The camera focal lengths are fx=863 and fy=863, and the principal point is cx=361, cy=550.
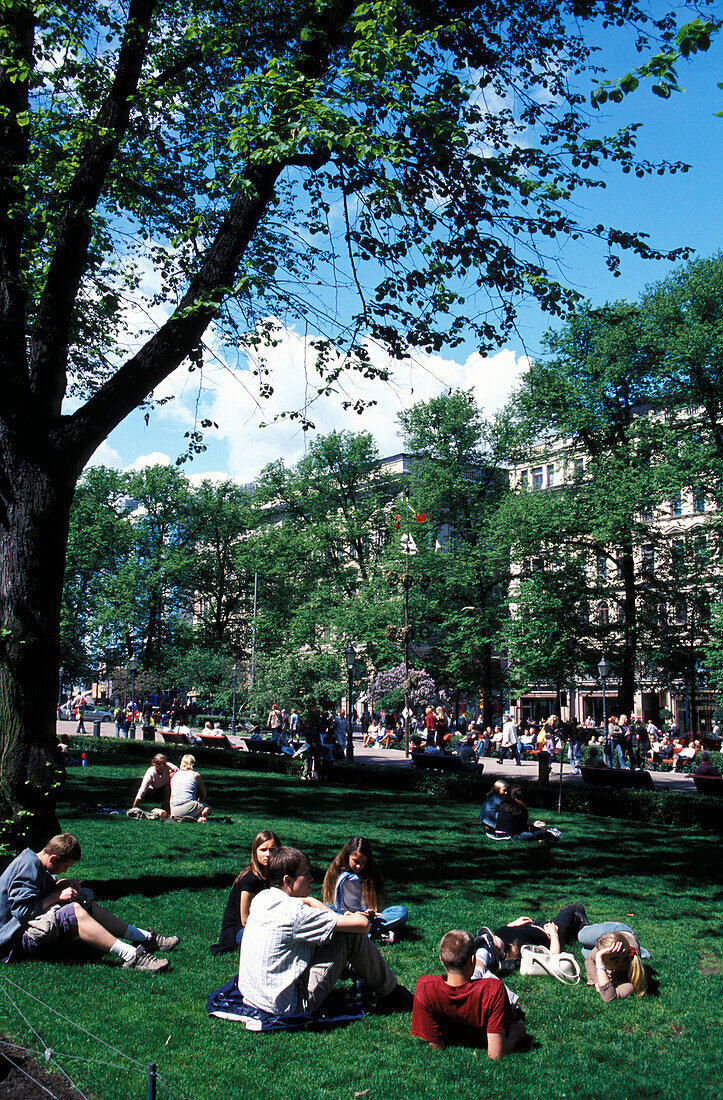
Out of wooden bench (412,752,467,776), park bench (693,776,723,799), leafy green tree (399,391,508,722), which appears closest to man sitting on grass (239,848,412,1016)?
park bench (693,776,723,799)

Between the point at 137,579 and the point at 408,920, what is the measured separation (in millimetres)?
45340

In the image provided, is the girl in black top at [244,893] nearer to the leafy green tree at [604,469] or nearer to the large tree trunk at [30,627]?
the large tree trunk at [30,627]

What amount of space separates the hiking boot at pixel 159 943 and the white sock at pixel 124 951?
30 centimetres

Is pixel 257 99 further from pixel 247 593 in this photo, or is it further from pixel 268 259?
pixel 247 593

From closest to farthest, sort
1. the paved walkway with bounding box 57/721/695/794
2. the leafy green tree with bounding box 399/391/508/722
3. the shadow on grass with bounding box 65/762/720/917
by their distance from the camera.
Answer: the shadow on grass with bounding box 65/762/720/917 → the paved walkway with bounding box 57/721/695/794 → the leafy green tree with bounding box 399/391/508/722

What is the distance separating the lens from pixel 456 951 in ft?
16.5

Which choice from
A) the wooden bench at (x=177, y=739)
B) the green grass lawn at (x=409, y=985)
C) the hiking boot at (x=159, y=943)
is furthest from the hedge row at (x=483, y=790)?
the hiking boot at (x=159, y=943)

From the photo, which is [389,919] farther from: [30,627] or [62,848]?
[30,627]

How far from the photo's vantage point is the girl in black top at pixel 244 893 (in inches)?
267

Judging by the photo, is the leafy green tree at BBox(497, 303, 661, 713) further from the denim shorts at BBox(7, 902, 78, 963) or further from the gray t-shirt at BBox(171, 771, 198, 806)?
the denim shorts at BBox(7, 902, 78, 963)

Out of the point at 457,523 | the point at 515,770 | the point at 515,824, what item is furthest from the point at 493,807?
the point at 457,523

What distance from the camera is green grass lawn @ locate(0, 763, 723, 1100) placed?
4.74m

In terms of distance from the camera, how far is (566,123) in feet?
35.3

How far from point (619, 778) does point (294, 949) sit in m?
15.7
